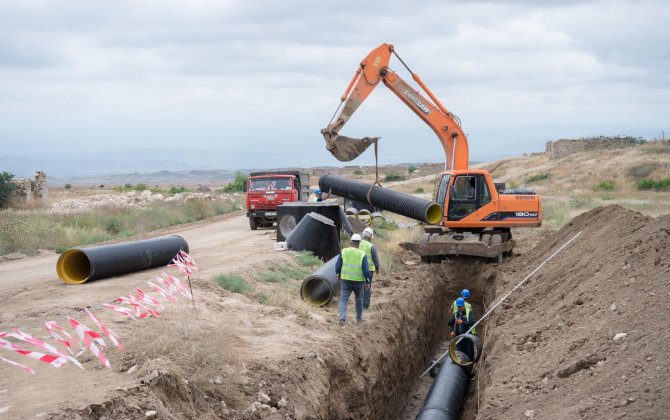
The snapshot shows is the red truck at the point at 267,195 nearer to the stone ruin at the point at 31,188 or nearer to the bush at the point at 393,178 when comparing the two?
the stone ruin at the point at 31,188

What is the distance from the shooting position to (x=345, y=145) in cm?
1956

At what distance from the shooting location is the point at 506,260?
784 inches

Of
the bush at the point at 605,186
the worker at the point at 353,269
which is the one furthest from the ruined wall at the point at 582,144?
the worker at the point at 353,269

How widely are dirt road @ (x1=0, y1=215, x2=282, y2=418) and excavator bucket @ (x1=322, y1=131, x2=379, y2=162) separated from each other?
3.06 metres

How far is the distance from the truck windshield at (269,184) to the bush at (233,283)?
13.3m

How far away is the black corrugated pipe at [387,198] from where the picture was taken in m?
18.9

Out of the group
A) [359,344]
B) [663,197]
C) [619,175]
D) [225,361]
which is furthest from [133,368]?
[619,175]

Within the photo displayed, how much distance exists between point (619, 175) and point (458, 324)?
39322 mm

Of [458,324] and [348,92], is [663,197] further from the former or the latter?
[458,324]

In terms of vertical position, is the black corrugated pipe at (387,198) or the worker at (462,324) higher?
the black corrugated pipe at (387,198)

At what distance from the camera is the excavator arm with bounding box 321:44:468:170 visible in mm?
20316

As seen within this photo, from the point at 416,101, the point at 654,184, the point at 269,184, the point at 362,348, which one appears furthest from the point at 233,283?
the point at 654,184

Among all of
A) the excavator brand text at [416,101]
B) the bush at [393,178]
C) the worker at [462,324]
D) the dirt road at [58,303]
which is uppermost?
the excavator brand text at [416,101]

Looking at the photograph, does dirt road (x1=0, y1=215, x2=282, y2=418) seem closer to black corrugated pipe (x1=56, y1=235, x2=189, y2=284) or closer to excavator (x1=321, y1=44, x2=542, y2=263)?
black corrugated pipe (x1=56, y1=235, x2=189, y2=284)
